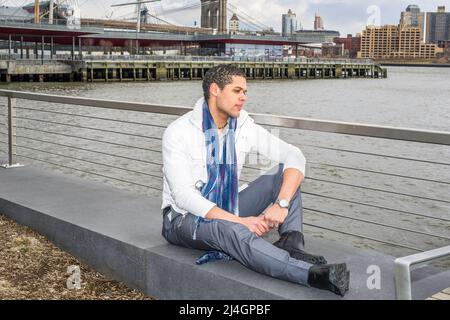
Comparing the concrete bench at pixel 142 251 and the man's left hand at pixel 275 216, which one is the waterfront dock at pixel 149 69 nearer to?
the concrete bench at pixel 142 251

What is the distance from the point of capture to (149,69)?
61219 mm

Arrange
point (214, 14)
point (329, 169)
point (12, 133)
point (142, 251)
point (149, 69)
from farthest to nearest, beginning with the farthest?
point (214, 14), point (149, 69), point (329, 169), point (12, 133), point (142, 251)

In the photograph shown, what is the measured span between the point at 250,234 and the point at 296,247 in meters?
0.27

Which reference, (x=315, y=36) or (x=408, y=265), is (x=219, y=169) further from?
(x=315, y=36)

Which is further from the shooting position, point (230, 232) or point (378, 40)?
point (378, 40)

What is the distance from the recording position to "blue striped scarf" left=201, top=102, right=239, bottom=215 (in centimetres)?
337

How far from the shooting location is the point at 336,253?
3576 millimetres

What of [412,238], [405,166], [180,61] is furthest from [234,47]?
[412,238]

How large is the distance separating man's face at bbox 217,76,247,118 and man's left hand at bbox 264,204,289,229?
0.53m

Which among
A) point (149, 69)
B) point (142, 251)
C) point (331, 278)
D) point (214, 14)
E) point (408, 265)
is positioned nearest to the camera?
point (408, 265)

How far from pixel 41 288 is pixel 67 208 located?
0.89 m

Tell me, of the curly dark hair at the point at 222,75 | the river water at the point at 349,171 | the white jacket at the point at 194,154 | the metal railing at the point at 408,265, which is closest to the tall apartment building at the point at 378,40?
the river water at the point at 349,171

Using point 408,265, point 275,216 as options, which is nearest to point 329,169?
point 275,216
